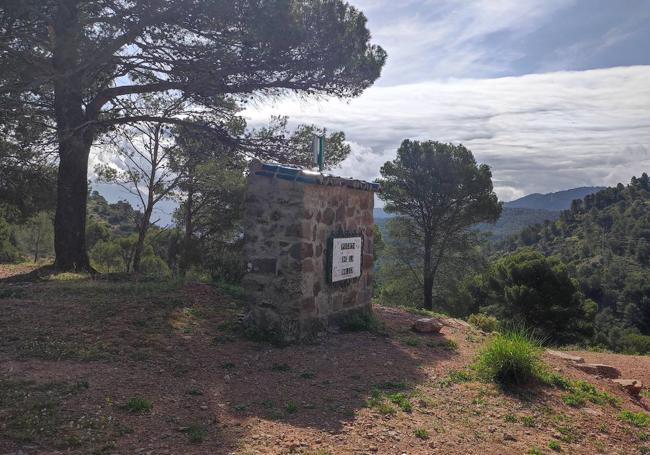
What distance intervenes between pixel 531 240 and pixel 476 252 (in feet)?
141

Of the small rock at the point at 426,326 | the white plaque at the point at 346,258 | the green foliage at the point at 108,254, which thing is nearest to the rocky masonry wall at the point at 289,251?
the white plaque at the point at 346,258

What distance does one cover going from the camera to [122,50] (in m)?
10.1

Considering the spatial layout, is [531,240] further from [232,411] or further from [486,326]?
[232,411]

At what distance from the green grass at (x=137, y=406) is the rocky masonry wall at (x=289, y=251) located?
2.46 m

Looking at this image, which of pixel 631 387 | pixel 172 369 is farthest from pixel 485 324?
pixel 172 369

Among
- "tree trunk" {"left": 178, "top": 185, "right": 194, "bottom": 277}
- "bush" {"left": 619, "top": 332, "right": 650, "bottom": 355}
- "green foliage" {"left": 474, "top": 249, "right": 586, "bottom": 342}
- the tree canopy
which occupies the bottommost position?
"bush" {"left": 619, "top": 332, "right": 650, "bottom": 355}

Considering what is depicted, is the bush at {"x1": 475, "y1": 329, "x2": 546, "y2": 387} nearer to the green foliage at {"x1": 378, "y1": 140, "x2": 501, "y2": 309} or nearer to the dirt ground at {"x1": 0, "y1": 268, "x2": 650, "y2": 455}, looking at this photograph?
the dirt ground at {"x1": 0, "y1": 268, "x2": 650, "y2": 455}

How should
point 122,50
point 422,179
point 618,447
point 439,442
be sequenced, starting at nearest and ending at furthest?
point 439,442 < point 618,447 < point 122,50 < point 422,179

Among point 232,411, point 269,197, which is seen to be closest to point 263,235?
point 269,197

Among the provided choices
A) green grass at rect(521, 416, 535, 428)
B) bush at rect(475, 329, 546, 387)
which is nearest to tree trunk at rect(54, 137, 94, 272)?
bush at rect(475, 329, 546, 387)

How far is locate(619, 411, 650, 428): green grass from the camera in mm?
5133

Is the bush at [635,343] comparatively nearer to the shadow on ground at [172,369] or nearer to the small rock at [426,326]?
the small rock at [426,326]

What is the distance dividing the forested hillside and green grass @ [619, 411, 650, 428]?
22.3 m

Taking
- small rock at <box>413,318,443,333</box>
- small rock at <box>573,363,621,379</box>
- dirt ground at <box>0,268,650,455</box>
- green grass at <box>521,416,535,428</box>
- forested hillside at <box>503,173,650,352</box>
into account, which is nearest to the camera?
dirt ground at <box>0,268,650,455</box>
